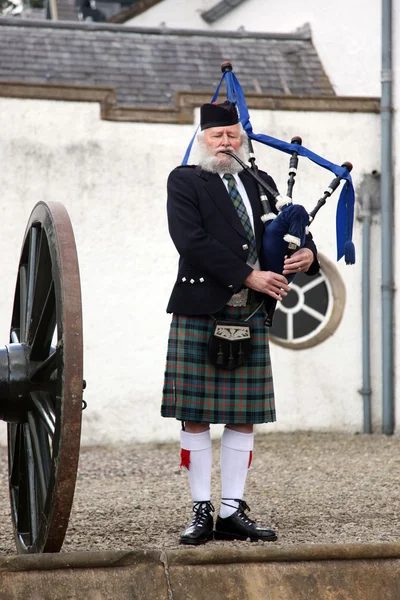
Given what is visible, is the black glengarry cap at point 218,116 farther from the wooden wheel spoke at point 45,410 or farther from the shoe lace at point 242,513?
the shoe lace at point 242,513

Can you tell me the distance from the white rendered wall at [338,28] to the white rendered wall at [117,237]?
1.26 m

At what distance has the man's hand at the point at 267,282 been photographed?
385 cm

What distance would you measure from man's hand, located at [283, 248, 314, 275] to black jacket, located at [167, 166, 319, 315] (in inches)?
4.2

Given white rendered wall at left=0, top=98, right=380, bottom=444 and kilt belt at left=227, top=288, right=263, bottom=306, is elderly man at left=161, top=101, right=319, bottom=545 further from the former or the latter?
white rendered wall at left=0, top=98, right=380, bottom=444

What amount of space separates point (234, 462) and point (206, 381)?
13.7 inches

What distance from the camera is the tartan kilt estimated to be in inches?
154

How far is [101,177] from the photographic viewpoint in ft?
27.4

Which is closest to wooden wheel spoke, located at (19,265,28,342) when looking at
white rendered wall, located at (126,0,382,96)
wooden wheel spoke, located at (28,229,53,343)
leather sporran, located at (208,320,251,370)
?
wooden wheel spoke, located at (28,229,53,343)

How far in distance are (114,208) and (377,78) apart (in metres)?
2.59

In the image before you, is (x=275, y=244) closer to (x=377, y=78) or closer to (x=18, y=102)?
(x=18, y=102)

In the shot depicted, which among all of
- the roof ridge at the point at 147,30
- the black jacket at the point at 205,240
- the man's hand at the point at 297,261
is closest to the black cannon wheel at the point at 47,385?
the black jacket at the point at 205,240

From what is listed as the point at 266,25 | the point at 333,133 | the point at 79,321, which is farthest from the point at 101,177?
the point at 79,321

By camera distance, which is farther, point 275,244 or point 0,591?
point 275,244

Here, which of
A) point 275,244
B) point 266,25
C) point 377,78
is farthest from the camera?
point 266,25
